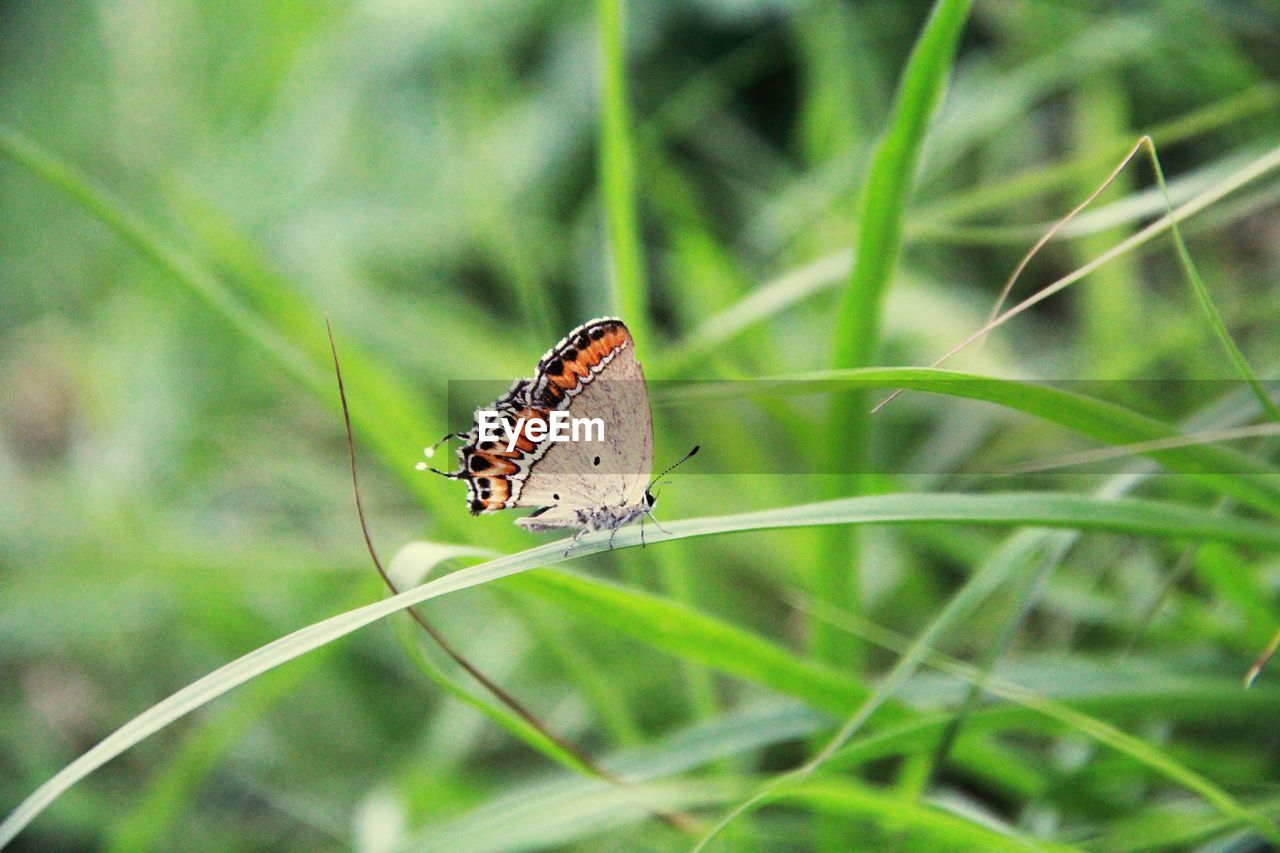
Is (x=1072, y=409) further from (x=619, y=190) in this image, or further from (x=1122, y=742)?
(x=619, y=190)

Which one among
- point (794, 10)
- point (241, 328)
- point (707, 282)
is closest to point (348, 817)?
point (241, 328)

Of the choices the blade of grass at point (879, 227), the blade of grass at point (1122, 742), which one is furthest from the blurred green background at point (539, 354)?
the blade of grass at point (879, 227)

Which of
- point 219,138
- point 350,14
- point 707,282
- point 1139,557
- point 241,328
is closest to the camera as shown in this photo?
point 241,328

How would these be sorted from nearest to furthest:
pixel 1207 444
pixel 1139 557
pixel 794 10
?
pixel 1207 444, pixel 1139 557, pixel 794 10

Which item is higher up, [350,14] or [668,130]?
[350,14]

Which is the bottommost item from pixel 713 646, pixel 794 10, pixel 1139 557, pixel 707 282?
pixel 713 646

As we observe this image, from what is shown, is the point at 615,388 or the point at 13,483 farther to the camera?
the point at 13,483

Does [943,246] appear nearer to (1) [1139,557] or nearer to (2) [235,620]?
(1) [1139,557]

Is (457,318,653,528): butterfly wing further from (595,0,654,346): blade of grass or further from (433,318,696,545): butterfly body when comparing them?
(595,0,654,346): blade of grass

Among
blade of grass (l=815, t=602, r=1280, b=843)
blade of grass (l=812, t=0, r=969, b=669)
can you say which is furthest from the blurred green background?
blade of grass (l=812, t=0, r=969, b=669)

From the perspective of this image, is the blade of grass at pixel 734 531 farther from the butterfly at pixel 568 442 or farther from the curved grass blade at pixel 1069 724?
the curved grass blade at pixel 1069 724
